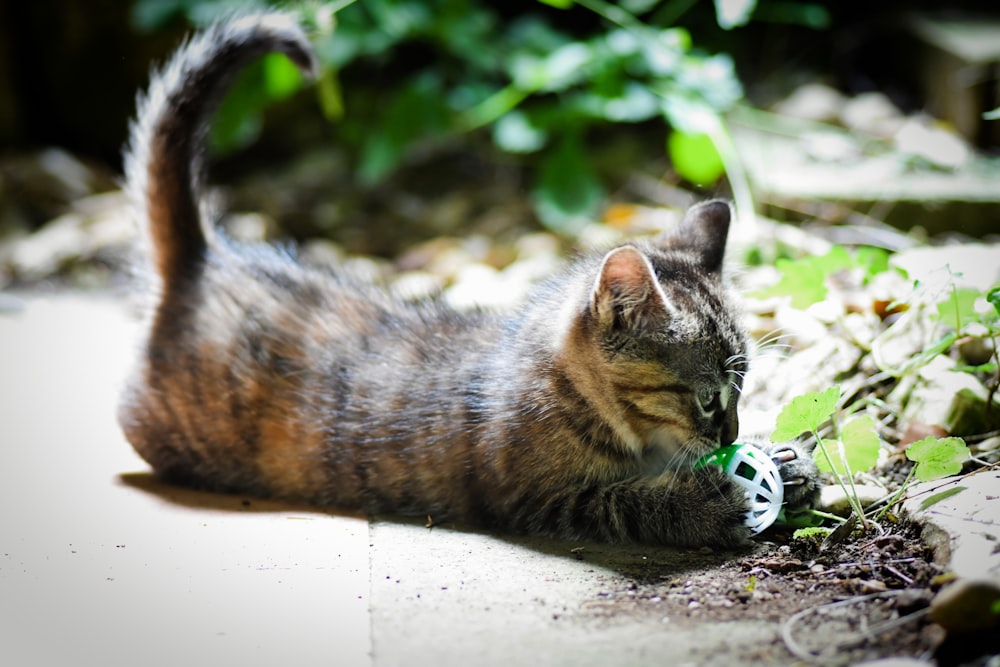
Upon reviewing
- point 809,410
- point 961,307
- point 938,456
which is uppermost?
point 961,307

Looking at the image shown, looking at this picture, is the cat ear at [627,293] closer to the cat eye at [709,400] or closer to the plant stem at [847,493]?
the cat eye at [709,400]

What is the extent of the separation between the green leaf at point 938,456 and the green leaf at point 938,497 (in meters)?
0.06

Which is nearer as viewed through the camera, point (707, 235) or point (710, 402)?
point (710, 402)

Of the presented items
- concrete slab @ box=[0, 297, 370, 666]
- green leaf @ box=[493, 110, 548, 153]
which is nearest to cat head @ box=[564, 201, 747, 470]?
concrete slab @ box=[0, 297, 370, 666]

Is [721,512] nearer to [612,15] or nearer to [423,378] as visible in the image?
[423,378]

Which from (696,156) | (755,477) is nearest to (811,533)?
(755,477)

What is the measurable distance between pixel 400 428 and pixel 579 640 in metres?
1.24

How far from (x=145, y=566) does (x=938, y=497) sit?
224cm

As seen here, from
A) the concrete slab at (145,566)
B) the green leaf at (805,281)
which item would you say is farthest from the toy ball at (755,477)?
the concrete slab at (145,566)

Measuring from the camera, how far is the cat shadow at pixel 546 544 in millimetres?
2801

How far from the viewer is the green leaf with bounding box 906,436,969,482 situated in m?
2.67

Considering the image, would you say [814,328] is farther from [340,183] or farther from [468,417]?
[340,183]

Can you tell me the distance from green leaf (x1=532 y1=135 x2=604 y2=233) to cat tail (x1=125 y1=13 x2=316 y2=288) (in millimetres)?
2152

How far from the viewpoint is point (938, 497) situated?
2.73 meters
